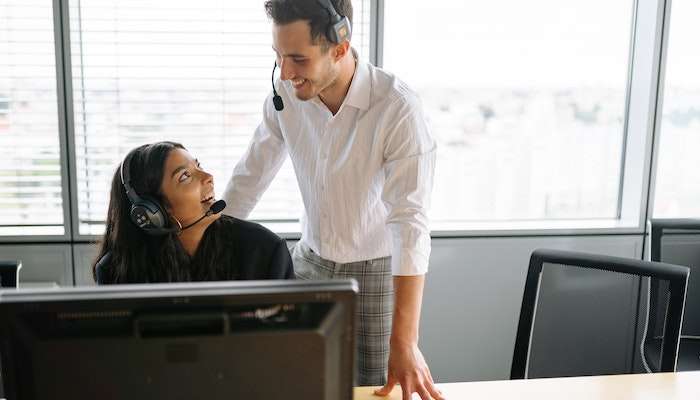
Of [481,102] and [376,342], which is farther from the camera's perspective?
[481,102]

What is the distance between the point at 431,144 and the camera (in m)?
1.67

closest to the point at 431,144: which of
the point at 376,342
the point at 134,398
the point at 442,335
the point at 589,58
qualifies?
the point at 376,342

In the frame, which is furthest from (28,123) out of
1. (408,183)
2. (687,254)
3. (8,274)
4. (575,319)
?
(687,254)

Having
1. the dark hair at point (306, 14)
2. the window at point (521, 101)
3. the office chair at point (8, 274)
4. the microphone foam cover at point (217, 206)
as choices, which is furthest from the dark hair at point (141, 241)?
the window at point (521, 101)

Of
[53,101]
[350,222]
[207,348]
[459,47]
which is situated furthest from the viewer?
[459,47]

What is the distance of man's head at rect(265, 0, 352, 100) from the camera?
1.50 metres

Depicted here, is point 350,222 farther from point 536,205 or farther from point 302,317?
point 536,205

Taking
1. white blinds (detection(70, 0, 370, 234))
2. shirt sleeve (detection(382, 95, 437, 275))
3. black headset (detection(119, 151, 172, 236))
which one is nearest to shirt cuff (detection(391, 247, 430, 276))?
shirt sleeve (detection(382, 95, 437, 275))

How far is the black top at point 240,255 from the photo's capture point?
1.67m

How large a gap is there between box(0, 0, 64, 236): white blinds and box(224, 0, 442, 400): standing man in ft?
3.12

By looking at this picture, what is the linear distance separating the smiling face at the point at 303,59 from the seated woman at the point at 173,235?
1.10ft

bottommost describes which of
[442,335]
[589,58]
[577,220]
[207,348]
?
[442,335]

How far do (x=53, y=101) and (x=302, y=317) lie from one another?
197 cm

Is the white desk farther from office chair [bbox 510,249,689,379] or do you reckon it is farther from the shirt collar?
the shirt collar
